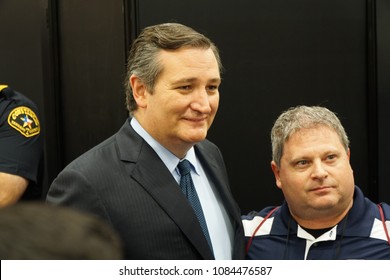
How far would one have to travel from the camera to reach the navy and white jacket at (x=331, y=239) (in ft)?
6.18

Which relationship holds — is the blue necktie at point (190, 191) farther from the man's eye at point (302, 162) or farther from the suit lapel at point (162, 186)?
the man's eye at point (302, 162)

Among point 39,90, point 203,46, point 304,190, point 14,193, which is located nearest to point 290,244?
point 304,190

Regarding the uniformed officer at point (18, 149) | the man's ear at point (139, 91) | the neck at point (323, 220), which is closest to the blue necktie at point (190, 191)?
the man's ear at point (139, 91)

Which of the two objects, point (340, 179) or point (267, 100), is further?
point (267, 100)

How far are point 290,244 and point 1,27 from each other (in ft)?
5.51

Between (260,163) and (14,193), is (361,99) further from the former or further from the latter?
(14,193)

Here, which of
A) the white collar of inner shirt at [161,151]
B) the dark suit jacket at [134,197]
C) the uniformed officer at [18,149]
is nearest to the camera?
the dark suit jacket at [134,197]

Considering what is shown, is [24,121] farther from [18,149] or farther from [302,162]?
[302,162]

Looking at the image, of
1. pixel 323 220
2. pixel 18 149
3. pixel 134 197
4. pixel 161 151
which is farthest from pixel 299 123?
pixel 18 149

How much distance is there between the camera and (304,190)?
194 cm

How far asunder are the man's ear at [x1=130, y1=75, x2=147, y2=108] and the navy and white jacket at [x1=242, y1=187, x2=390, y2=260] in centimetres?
55

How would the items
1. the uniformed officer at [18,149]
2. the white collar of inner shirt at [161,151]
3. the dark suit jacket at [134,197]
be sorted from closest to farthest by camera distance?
1. the dark suit jacket at [134,197]
2. the white collar of inner shirt at [161,151]
3. the uniformed officer at [18,149]

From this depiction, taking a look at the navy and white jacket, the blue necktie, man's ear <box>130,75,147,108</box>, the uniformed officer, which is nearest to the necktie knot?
the blue necktie

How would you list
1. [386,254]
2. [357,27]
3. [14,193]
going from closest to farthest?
[386,254] → [14,193] → [357,27]
